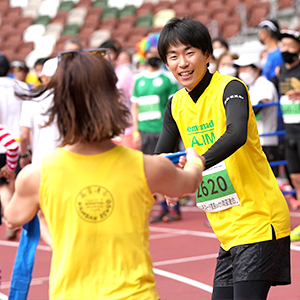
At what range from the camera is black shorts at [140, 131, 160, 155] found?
8.09 metres

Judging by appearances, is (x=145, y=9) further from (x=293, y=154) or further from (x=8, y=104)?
(x=293, y=154)

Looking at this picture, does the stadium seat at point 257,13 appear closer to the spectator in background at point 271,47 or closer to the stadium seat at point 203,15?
the stadium seat at point 203,15

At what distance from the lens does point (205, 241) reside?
6.67 m

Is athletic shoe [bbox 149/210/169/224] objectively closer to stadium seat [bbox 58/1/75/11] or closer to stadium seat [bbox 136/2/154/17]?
stadium seat [bbox 136/2/154/17]

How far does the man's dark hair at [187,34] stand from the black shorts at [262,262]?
100 cm

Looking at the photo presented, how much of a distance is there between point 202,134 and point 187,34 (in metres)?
0.50

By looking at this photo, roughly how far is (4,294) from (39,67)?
476cm

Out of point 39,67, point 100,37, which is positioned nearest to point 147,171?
point 39,67

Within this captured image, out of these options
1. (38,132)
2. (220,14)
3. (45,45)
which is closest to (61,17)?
(45,45)

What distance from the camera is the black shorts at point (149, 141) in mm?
8094

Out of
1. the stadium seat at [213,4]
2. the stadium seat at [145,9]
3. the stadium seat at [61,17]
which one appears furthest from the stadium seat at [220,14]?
the stadium seat at [61,17]

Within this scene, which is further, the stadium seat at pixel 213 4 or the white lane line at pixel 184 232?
the stadium seat at pixel 213 4

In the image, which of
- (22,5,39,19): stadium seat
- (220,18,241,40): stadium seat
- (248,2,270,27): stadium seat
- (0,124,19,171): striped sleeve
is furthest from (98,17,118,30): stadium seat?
(0,124,19,171): striped sleeve

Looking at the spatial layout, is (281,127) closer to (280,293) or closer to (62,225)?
(280,293)
